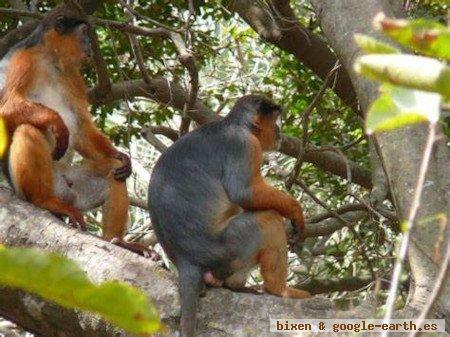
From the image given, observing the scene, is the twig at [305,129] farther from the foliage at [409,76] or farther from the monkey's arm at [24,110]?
the foliage at [409,76]

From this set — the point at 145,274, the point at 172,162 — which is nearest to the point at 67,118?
the point at 172,162

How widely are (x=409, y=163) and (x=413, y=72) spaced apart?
9.98 ft

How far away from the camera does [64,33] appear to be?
Result: 6.19m

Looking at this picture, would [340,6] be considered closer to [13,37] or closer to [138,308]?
[13,37]

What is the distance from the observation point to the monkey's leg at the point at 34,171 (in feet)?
17.1

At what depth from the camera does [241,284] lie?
16.2 ft

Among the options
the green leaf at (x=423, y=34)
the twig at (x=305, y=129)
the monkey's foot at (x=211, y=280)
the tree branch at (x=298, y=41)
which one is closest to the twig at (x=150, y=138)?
the twig at (x=305, y=129)

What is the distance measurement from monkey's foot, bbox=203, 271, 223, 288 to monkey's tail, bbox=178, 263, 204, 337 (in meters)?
0.04

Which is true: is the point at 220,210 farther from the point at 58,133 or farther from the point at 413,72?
the point at 413,72

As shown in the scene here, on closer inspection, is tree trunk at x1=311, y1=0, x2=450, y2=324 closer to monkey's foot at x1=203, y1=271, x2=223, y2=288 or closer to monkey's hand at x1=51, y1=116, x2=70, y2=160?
monkey's foot at x1=203, y1=271, x2=223, y2=288

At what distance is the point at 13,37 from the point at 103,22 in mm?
999

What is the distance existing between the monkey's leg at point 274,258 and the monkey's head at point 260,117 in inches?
42.3

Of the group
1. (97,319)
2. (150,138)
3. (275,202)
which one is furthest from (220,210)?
(97,319)

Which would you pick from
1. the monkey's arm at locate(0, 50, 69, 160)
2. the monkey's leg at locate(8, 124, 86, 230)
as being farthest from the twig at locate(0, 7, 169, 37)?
the monkey's leg at locate(8, 124, 86, 230)
